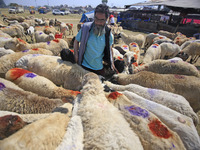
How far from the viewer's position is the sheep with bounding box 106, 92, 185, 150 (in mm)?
1500

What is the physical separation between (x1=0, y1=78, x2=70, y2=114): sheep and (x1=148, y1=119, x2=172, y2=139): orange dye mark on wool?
1961 mm

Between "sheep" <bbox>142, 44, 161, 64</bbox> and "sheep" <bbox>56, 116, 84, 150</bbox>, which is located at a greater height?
"sheep" <bbox>142, 44, 161, 64</bbox>

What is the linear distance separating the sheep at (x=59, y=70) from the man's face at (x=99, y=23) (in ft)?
4.23

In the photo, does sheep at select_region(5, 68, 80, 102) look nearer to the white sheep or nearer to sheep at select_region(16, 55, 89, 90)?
sheep at select_region(16, 55, 89, 90)

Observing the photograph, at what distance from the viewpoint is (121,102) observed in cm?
205

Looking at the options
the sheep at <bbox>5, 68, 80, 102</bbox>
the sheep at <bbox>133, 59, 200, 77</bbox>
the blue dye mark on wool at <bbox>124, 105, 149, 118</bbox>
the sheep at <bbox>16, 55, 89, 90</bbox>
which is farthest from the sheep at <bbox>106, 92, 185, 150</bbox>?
the sheep at <bbox>133, 59, 200, 77</bbox>

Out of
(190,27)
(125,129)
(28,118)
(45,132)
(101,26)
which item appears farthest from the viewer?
(190,27)

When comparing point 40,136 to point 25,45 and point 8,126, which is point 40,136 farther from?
point 25,45

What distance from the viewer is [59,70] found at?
3400 mm

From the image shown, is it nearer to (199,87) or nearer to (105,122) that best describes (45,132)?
(105,122)

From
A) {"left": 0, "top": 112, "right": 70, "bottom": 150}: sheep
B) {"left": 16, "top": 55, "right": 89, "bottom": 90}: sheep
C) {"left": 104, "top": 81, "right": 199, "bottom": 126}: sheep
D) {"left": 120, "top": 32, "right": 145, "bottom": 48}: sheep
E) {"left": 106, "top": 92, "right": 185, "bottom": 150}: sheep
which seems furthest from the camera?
{"left": 120, "top": 32, "right": 145, "bottom": 48}: sheep

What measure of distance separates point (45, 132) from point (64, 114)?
541 millimetres

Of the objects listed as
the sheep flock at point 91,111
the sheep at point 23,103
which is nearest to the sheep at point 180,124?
the sheep flock at point 91,111

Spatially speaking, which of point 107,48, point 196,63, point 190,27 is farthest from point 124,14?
point 107,48
